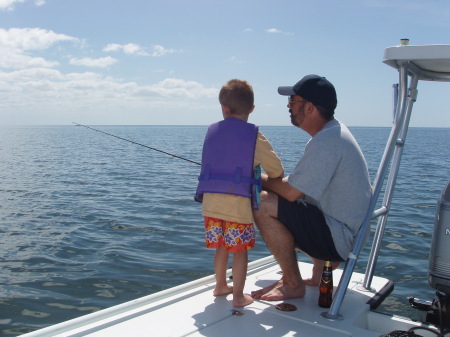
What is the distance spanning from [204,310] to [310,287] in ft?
2.61

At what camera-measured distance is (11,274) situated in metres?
5.32

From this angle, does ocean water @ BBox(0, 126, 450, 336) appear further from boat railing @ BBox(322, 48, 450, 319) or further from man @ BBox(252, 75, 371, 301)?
man @ BBox(252, 75, 371, 301)

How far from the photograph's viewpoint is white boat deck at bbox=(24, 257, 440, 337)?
2406 mm

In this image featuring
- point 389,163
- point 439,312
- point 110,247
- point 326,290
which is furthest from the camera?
point 110,247

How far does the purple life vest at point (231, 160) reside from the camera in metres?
2.74

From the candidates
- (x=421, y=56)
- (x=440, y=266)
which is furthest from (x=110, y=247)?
(x=421, y=56)

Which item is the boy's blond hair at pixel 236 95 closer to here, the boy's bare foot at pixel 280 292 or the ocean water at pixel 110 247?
the boy's bare foot at pixel 280 292

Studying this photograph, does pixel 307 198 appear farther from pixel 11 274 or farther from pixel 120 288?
pixel 11 274

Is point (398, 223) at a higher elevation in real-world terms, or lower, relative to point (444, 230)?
lower

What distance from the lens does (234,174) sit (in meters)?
2.76

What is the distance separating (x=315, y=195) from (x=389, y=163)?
0.52 metres

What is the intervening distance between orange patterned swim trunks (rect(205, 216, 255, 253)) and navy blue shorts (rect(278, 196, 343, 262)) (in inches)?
8.3

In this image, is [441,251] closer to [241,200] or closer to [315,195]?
[315,195]

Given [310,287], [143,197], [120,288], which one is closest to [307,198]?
[310,287]
